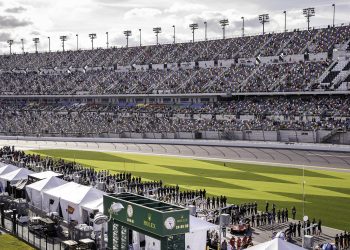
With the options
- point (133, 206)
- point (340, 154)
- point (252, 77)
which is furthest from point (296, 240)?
point (252, 77)

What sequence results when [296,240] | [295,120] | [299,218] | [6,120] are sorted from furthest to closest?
[6,120], [295,120], [299,218], [296,240]

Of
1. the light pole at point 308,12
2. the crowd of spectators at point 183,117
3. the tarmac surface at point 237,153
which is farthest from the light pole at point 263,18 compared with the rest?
the tarmac surface at point 237,153

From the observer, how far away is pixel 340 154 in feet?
168

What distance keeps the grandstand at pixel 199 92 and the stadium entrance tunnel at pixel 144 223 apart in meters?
39.1

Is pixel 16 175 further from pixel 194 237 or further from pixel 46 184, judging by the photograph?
pixel 194 237

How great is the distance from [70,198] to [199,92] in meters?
51.1

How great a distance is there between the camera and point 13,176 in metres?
34.9

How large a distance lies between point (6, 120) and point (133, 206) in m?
70.4

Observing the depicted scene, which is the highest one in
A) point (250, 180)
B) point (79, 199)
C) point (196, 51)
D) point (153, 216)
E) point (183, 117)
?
point (196, 51)

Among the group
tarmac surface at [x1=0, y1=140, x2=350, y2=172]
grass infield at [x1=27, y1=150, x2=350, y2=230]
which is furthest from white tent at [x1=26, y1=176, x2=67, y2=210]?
tarmac surface at [x1=0, y1=140, x2=350, y2=172]

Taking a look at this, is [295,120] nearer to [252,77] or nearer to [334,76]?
[334,76]

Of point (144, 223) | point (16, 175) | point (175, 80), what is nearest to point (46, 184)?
point (16, 175)

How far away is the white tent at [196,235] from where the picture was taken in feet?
67.0

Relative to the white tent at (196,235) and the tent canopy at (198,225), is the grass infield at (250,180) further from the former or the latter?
the white tent at (196,235)
